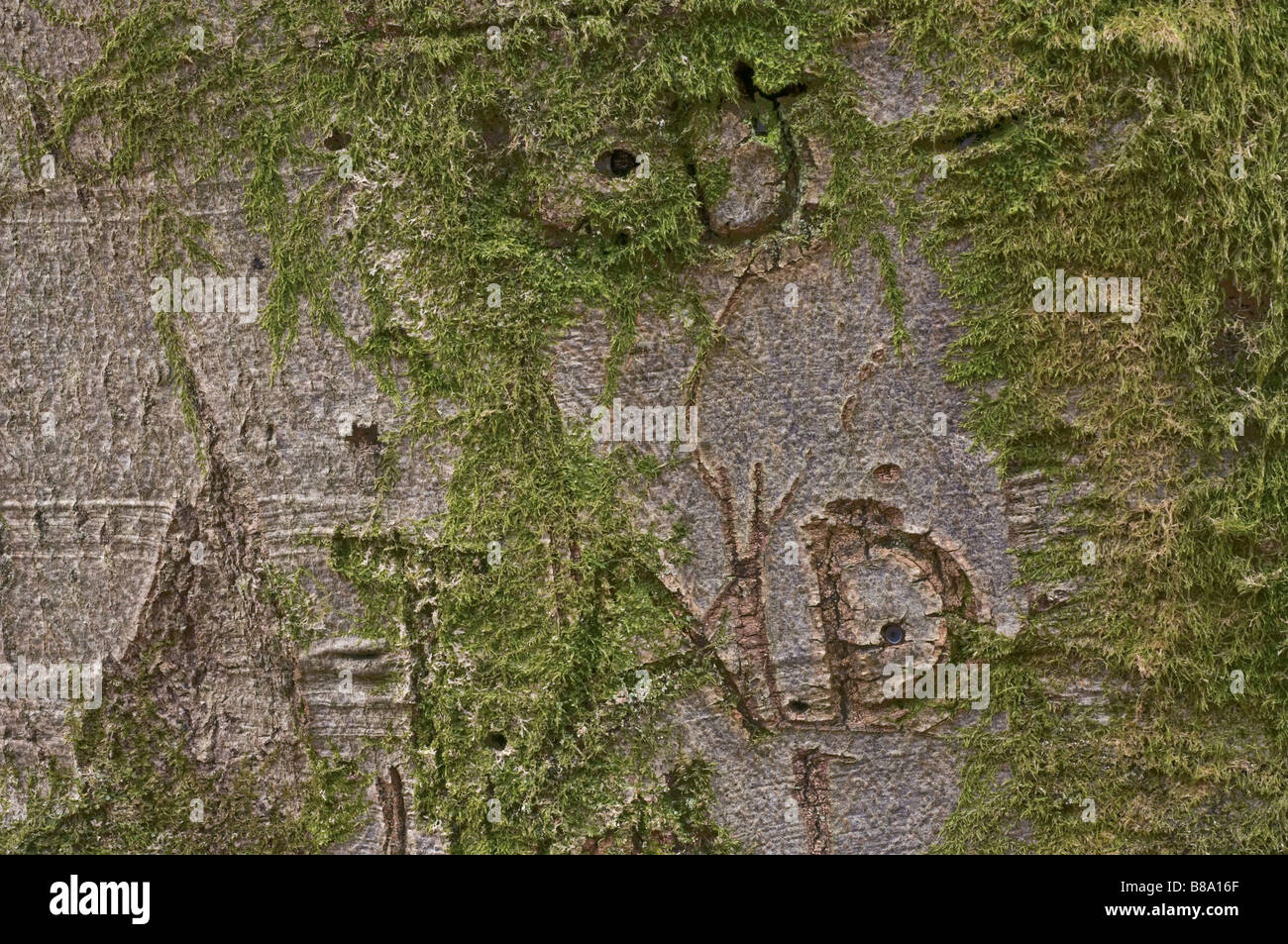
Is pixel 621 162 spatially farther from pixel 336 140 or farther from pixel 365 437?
pixel 365 437

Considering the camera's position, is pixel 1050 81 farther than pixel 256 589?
No

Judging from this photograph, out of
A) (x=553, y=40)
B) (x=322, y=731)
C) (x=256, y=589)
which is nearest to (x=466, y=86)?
(x=553, y=40)

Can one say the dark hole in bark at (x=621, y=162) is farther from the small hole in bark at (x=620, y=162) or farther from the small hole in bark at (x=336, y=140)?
the small hole in bark at (x=336, y=140)

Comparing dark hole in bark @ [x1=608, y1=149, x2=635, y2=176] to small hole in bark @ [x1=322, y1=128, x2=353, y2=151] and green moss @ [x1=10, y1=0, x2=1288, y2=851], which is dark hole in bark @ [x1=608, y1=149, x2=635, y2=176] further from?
small hole in bark @ [x1=322, y1=128, x2=353, y2=151]

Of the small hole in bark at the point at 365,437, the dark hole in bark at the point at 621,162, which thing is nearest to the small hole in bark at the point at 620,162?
the dark hole in bark at the point at 621,162

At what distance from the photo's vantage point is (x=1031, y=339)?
1.85 m

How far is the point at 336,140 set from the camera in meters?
1.87

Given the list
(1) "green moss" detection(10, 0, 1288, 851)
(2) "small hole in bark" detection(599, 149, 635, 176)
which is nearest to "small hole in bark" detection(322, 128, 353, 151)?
(1) "green moss" detection(10, 0, 1288, 851)

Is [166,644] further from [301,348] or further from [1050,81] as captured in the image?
[1050,81]

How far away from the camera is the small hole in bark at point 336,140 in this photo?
6.12 feet

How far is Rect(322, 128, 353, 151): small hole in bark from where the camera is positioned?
1.86 metres

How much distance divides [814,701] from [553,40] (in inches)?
62.5

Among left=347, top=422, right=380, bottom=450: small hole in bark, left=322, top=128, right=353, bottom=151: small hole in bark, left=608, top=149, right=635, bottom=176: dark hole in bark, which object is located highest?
left=322, top=128, right=353, bottom=151: small hole in bark

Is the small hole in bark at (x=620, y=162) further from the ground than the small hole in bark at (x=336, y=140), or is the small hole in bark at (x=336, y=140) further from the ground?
the small hole in bark at (x=336, y=140)
